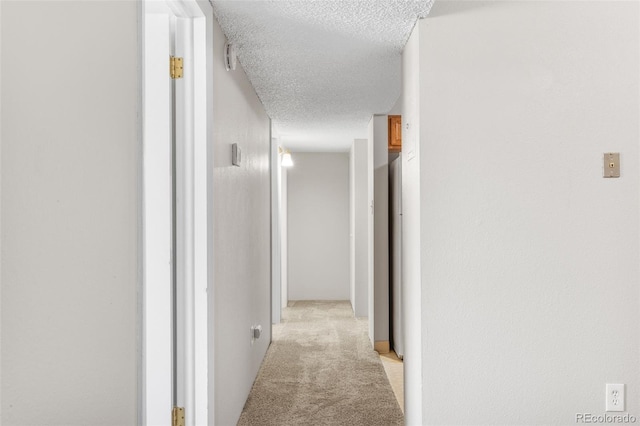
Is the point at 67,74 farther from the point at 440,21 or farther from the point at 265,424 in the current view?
the point at 265,424

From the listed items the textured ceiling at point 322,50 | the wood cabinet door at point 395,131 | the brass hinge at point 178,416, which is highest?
the textured ceiling at point 322,50

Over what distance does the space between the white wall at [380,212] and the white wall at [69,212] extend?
3424 mm

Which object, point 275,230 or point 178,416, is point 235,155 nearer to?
point 178,416

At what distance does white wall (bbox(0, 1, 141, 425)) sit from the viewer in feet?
2.92

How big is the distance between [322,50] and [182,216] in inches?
50.6

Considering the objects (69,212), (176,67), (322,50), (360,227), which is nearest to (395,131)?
(360,227)

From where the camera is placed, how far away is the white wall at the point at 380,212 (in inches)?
183

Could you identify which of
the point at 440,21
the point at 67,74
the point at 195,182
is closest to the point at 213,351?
the point at 195,182

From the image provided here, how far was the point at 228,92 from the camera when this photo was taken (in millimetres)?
2564

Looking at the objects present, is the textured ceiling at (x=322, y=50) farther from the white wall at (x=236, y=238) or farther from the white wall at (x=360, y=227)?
the white wall at (x=360, y=227)

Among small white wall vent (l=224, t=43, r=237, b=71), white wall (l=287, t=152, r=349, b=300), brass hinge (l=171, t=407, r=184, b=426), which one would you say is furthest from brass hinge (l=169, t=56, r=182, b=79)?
white wall (l=287, t=152, r=349, b=300)

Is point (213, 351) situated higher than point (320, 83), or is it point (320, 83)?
point (320, 83)

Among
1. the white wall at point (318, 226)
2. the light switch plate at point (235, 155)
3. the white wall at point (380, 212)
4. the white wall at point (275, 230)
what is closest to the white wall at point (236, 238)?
the light switch plate at point (235, 155)

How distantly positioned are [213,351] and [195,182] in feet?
2.44
